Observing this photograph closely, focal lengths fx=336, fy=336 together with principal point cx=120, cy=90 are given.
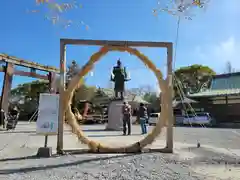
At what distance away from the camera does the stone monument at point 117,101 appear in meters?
20.8

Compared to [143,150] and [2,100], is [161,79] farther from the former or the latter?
[2,100]

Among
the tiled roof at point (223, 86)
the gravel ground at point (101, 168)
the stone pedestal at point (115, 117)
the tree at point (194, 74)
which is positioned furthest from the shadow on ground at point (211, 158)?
the tree at point (194, 74)

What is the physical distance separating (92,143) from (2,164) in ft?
8.81

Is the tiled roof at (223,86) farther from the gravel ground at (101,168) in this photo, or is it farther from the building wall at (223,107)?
the gravel ground at (101,168)

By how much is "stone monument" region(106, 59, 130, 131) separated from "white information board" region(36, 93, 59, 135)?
11234 millimetres

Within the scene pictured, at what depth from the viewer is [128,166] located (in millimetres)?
7523

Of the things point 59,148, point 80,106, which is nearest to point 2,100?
point 59,148

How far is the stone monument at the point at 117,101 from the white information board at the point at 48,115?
11.2 meters

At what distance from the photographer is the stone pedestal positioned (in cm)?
2073

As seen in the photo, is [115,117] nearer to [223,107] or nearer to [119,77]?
[119,77]

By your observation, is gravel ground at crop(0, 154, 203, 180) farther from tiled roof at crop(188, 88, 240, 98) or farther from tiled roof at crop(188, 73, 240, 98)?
tiled roof at crop(188, 73, 240, 98)

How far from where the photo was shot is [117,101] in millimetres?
21328

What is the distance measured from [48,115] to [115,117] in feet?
38.2

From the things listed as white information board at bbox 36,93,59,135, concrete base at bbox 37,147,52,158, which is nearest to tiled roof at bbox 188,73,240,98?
white information board at bbox 36,93,59,135
